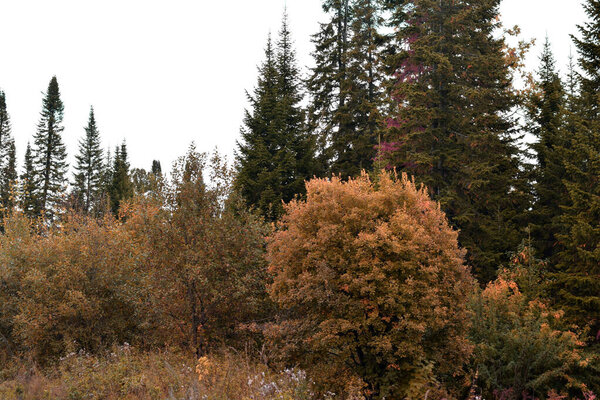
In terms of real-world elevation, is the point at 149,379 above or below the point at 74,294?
below

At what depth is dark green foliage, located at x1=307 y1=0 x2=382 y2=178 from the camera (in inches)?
917

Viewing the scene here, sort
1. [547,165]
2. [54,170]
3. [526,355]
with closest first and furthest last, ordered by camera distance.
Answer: [526,355] → [547,165] → [54,170]

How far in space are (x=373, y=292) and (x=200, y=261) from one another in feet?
15.3

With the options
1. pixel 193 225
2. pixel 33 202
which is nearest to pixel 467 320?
pixel 193 225

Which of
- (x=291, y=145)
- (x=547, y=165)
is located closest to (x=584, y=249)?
(x=547, y=165)

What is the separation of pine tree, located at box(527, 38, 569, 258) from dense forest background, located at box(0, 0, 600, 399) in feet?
0.31

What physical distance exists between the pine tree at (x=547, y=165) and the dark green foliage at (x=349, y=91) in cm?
775

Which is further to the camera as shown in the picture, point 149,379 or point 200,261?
point 200,261

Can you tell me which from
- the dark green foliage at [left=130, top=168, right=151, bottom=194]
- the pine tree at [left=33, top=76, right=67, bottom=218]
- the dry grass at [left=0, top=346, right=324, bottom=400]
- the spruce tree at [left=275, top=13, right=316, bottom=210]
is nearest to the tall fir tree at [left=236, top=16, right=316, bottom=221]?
the spruce tree at [left=275, top=13, right=316, bottom=210]

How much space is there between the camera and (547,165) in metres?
18.6

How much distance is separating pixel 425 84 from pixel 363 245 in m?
12.5

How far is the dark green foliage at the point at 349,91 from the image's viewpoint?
76.4ft

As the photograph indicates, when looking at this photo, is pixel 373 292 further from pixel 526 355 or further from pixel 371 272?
pixel 526 355

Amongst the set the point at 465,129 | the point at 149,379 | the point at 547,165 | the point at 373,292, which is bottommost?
A: the point at 149,379
